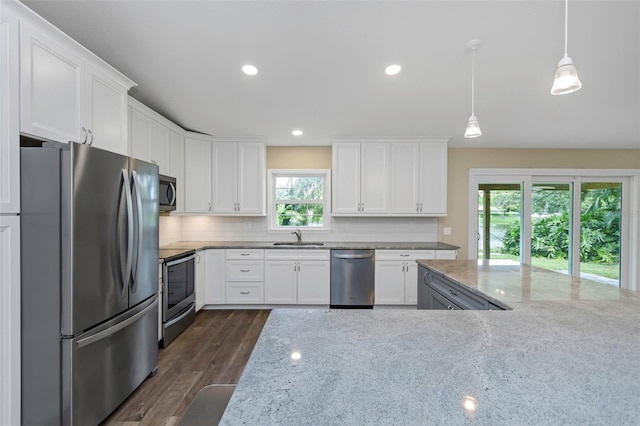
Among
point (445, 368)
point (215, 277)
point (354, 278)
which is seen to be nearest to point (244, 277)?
point (215, 277)

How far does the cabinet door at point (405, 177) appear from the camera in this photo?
3.79 m

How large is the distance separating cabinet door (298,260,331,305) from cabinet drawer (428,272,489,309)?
154cm

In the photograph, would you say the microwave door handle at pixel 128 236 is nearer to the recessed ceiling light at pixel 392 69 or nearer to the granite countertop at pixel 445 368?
the granite countertop at pixel 445 368

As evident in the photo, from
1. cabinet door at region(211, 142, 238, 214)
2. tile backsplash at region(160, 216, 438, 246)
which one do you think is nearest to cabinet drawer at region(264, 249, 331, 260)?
tile backsplash at region(160, 216, 438, 246)

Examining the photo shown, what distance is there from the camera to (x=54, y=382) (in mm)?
1429

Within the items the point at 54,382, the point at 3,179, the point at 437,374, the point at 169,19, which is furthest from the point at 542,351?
the point at 169,19

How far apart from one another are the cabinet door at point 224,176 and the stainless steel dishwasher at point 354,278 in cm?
172

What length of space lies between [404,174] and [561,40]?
1971 mm

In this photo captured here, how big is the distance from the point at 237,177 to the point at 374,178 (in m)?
1.92

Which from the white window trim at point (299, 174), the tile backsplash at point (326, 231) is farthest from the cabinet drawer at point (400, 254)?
the white window trim at point (299, 174)

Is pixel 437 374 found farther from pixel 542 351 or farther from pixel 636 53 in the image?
pixel 636 53

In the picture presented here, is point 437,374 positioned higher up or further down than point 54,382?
higher up

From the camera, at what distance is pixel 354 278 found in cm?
358

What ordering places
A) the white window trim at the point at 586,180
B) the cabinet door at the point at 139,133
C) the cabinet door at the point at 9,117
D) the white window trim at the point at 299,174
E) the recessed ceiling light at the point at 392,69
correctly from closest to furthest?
1. the cabinet door at the point at 9,117
2. the recessed ceiling light at the point at 392,69
3. the cabinet door at the point at 139,133
4. the white window trim at the point at 586,180
5. the white window trim at the point at 299,174
